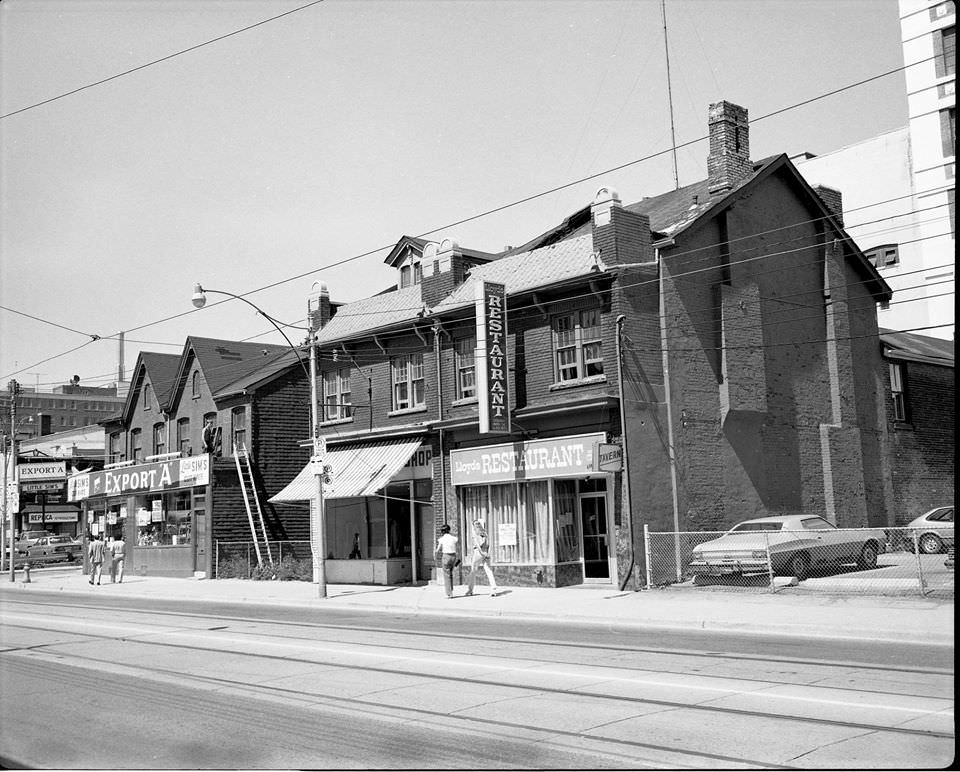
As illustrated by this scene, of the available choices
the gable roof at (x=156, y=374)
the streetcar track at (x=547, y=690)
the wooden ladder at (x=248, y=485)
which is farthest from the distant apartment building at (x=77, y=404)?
the streetcar track at (x=547, y=690)

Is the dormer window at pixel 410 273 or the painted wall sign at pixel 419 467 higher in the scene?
the dormer window at pixel 410 273

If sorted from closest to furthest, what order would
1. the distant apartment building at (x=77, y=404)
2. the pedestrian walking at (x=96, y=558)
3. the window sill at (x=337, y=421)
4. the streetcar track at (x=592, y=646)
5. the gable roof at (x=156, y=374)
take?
the streetcar track at (x=592, y=646), the window sill at (x=337, y=421), the pedestrian walking at (x=96, y=558), the gable roof at (x=156, y=374), the distant apartment building at (x=77, y=404)

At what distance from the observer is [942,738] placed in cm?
728

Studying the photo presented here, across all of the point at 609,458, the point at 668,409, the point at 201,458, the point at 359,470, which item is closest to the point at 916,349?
the point at 668,409

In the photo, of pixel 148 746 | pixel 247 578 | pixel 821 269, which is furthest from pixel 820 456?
pixel 148 746

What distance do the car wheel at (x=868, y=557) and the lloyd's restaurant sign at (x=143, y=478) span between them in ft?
78.2

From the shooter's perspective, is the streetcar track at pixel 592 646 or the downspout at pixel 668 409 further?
the downspout at pixel 668 409

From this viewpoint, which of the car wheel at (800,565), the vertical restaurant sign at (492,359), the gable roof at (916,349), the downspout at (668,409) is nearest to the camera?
the car wheel at (800,565)

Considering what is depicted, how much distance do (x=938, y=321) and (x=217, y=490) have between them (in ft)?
110

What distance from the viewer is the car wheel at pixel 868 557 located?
861 inches

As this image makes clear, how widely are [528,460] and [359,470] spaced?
6806mm

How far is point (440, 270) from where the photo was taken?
29.5 m

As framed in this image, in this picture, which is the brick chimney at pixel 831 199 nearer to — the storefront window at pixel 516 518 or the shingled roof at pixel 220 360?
the storefront window at pixel 516 518

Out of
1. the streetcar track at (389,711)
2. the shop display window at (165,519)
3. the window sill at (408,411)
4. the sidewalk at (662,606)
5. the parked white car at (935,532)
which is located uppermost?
the window sill at (408,411)
